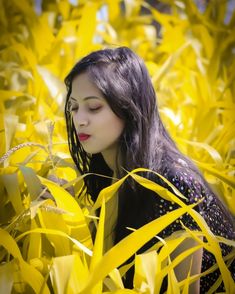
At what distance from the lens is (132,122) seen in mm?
569

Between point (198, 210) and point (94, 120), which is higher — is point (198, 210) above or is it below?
below

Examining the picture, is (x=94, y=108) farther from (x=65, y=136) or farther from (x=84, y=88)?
(x=65, y=136)

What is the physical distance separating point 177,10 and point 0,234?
1017 mm

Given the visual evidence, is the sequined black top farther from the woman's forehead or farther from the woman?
the woman's forehead

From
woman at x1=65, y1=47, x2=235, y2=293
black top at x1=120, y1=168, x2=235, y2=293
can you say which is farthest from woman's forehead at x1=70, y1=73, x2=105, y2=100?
black top at x1=120, y1=168, x2=235, y2=293

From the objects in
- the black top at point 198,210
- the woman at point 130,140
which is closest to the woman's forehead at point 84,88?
the woman at point 130,140

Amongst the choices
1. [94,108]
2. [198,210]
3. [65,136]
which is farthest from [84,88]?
[65,136]

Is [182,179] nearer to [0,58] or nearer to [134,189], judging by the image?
[134,189]

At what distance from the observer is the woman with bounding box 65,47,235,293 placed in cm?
55

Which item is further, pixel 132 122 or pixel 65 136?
pixel 65 136

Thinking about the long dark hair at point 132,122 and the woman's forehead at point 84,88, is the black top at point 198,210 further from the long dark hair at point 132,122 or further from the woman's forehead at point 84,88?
the woman's forehead at point 84,88

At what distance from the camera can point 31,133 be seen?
77cm

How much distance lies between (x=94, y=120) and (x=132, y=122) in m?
0.05

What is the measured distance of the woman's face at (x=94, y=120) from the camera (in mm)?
551
